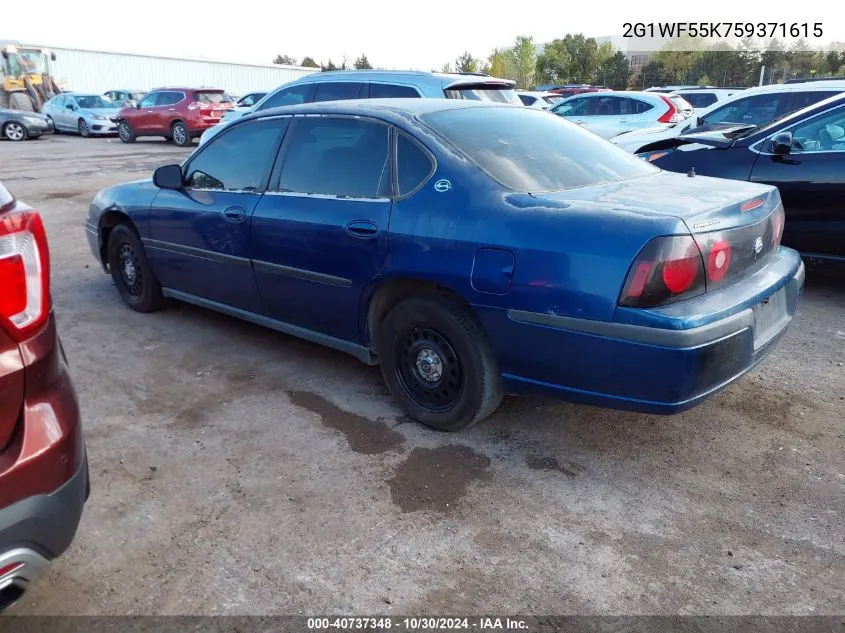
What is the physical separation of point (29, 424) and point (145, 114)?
21.0m

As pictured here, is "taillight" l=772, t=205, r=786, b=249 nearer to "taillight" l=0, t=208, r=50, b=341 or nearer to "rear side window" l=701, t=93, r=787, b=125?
"taillight" l=0, t=208, r=50, b=341

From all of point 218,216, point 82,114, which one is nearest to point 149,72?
point 82,114

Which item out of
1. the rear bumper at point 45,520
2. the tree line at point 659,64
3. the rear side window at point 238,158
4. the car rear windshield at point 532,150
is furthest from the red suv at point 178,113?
the tree line at point 659,64

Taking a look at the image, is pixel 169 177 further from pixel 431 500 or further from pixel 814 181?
pixel 814 181

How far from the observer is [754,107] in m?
8.40

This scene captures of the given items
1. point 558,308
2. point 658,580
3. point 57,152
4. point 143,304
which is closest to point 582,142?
point 558,308

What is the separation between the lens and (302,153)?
4.00m

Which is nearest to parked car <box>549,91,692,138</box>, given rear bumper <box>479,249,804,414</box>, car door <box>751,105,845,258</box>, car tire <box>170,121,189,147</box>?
car door <box>751,105,845,258</box>

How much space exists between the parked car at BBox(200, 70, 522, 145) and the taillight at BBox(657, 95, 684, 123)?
4.58m

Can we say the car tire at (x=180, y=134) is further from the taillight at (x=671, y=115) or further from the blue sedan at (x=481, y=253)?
the blue sedan at (x=481, y=253)

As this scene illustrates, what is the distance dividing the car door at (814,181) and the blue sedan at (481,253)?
207 centimetres

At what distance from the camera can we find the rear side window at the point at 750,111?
805 centimetres

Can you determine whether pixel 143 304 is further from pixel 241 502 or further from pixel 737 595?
pixel 737 595

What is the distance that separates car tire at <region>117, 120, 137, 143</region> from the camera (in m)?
21.3
